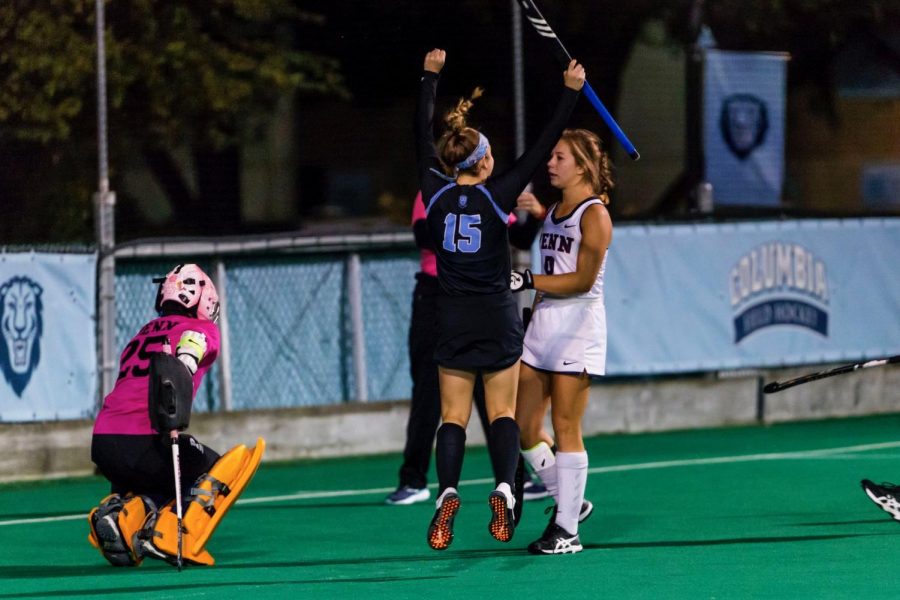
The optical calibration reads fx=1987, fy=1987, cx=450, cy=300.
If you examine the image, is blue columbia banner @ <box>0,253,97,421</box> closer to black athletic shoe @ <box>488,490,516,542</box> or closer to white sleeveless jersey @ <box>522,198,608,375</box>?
white sleeveless jersey @ <box>522,198,608,375</box>

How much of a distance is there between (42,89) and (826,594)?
34.7 ft

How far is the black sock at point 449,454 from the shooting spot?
861 centimetres

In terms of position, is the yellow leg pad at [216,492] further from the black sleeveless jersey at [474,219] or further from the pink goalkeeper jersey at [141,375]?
the black sleeveless jersey at [474,219]

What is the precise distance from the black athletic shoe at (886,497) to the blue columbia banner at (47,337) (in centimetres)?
580

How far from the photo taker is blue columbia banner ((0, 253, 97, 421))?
42.6ft

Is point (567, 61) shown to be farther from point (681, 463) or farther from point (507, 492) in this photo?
point (681, 463)

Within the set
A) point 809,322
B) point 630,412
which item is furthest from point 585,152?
point 809,322

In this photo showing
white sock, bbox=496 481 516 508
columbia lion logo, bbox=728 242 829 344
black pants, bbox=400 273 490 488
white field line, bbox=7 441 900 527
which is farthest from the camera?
columbia lion logo, bbox=728 242 829 344

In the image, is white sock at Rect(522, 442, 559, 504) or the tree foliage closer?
white sock at Rect(522, 442, 559, 504)

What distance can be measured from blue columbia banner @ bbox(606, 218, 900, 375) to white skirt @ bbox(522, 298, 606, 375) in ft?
21.4

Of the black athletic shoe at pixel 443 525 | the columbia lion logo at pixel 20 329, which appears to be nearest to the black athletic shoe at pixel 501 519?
the black athletic shoe at pixel 443 525

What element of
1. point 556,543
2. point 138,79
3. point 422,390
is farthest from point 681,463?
point 138,79

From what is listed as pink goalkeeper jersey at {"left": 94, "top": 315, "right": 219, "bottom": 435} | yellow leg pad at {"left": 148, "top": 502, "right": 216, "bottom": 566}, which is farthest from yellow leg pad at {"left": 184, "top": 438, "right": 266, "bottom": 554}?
pink goalkeeper jersey at {"left": 94, "top": 315, "right": 219, "bottom": 435}

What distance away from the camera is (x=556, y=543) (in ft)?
29.4
